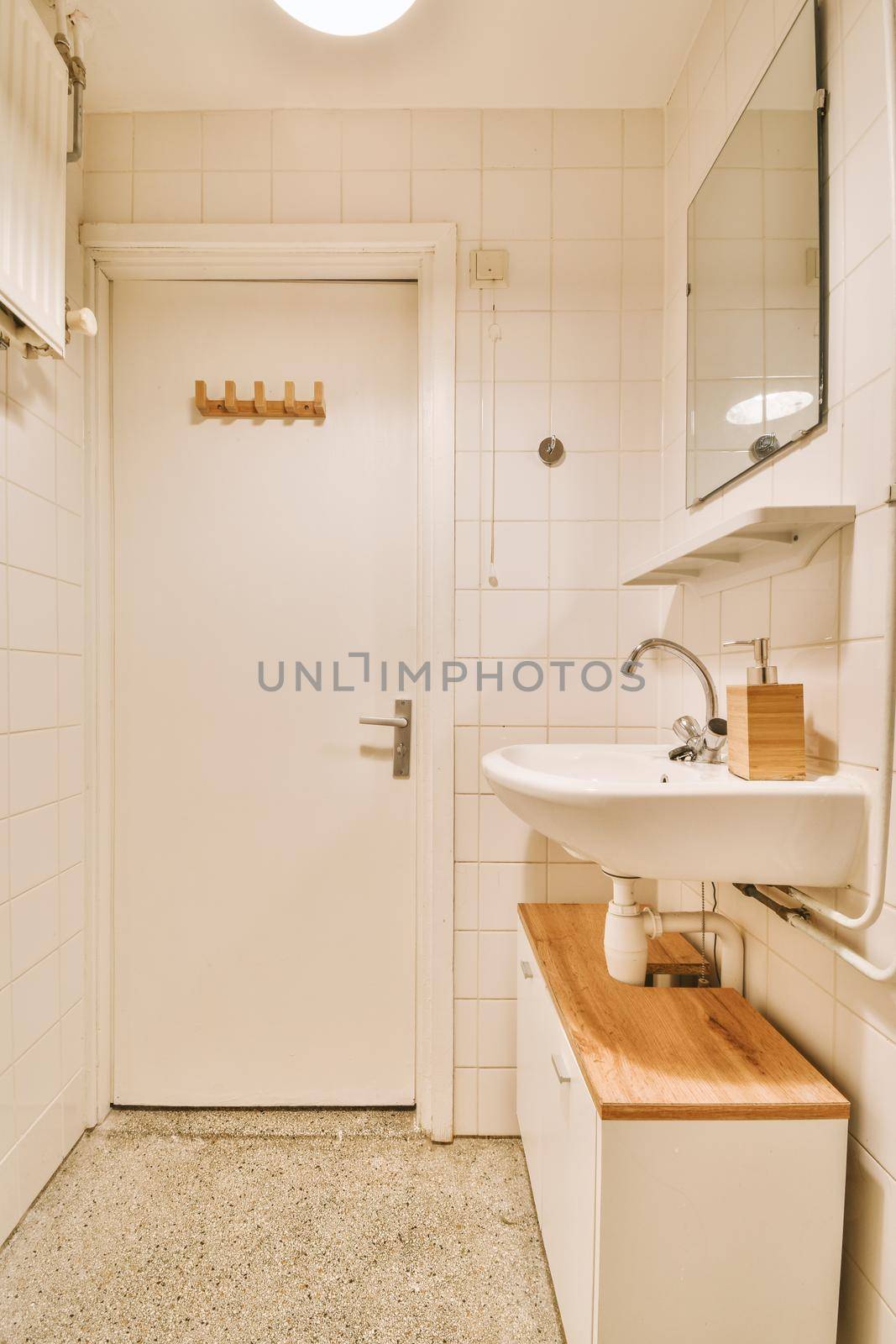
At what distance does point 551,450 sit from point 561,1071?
45.7 inches

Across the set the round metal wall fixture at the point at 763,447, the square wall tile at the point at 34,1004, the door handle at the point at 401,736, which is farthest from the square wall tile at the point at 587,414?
the square wall tile at the point at 34,1004

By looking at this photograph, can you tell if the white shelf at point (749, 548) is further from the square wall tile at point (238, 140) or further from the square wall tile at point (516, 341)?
the square wall tile at point (238, 140)

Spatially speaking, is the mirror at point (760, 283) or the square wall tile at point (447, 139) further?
the square wall tile at point (447, 139)

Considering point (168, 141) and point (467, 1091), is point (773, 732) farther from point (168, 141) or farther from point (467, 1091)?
point (168, 141)

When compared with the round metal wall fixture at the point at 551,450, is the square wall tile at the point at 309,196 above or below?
above

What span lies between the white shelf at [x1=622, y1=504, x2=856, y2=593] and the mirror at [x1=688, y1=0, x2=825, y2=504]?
15 cm

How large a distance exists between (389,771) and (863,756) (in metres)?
1.01

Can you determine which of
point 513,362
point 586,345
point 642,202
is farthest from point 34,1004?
point 642,202

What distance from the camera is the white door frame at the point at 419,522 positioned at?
1424mm

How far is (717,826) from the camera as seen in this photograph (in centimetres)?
75

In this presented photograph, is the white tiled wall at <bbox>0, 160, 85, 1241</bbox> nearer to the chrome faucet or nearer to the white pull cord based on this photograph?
the white pull cord

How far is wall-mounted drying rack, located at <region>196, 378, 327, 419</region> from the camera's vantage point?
1487mm

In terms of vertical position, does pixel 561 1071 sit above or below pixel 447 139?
below

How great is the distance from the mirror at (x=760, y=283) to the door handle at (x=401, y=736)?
0.76 metres
